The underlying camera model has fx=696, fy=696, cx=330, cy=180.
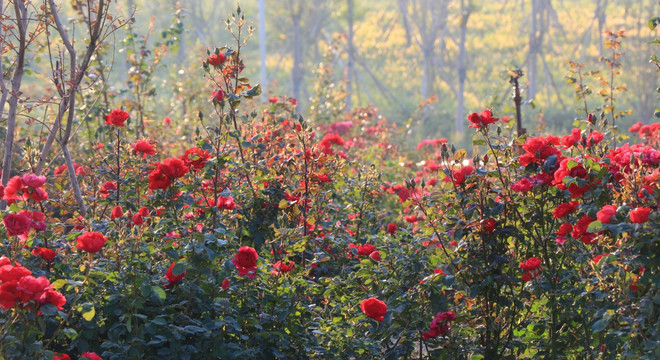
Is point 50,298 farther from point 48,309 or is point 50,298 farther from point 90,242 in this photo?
point 90,242

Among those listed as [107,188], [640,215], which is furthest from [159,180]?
[640,215]

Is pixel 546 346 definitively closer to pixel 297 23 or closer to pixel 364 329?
pixel 364 329

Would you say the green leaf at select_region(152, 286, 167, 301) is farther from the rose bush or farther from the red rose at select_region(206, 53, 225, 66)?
the red rose at select_region(206, 53, 225, 66)

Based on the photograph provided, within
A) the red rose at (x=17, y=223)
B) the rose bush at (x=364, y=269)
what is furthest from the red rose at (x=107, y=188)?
the red rose at (x=17, y=223)

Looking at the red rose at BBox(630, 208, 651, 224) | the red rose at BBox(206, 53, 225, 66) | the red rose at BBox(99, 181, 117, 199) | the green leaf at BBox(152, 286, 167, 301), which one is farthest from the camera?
the red rose at BBox(99, 181, 117, 199)

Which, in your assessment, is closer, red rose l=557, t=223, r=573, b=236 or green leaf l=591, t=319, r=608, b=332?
green leaf l=591, t=319, r=608, b=332

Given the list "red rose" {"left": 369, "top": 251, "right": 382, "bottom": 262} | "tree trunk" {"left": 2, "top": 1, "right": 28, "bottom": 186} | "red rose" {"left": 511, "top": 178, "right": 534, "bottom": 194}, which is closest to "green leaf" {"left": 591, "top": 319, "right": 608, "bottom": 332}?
"red rose" {"left": 511, "top": 178, "right": 534, "bottom": 194}

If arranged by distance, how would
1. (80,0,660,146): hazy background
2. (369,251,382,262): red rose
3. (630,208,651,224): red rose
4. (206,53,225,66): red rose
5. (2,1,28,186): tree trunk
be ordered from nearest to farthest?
1. (630,208,651,224): red rose
2. (369,251,382,262): red rose
3. (206,53,225,66): red rose
4. (2,1,28,186): tree trunk
5. (80,0,660,146): hazy background

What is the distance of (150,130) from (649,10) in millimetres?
12408

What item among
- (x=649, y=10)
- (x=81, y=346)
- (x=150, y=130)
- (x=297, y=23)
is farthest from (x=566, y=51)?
(x=81, y=346)

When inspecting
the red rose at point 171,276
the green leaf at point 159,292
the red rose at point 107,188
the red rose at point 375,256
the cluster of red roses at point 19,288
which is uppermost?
the red rose at point 107,188

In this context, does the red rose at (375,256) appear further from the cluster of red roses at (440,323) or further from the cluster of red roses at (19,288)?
the cluster of red roses at (19,288)

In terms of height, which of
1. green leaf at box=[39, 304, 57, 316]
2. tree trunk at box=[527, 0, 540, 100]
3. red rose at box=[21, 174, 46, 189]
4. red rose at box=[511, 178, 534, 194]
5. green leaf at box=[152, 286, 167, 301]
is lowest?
green leaf at box=[152, 286, 167, 301]

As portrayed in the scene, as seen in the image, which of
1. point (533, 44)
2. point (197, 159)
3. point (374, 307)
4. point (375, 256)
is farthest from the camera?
point (533, 44)
